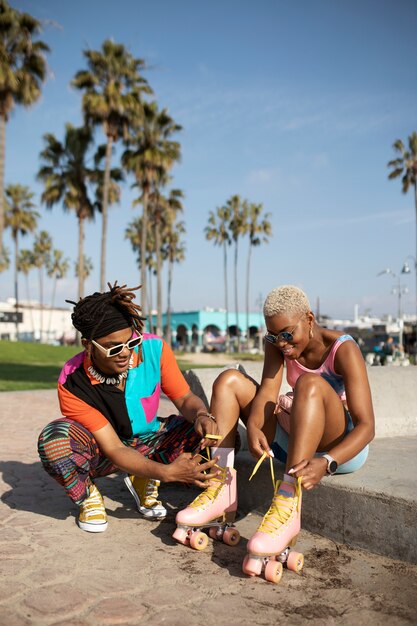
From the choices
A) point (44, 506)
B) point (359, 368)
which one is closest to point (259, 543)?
point (359, 368)

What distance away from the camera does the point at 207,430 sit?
2.90 meters

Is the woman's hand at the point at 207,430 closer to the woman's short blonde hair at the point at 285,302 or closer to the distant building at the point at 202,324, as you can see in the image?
the woman's short blonde hair at the point at 285,302

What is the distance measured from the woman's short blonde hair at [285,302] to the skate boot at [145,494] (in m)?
1.30

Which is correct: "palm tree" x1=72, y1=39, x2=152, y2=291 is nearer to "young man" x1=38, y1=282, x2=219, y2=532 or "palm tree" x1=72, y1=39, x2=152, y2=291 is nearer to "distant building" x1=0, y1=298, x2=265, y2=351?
"young man" x1=38, y1=282, x2=219, y2=532

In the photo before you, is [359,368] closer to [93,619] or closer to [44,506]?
[93,619]

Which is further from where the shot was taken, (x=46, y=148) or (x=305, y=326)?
(x=46, y=148)

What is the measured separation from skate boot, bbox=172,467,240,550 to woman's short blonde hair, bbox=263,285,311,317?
0.85 m

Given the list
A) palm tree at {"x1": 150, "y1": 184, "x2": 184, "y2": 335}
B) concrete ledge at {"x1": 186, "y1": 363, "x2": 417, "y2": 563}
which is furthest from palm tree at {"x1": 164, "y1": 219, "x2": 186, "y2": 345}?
concrete ledge at {"x1": 186, "y1": 363, "x2": 417, "y2": 563}

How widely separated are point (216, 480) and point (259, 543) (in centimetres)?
54

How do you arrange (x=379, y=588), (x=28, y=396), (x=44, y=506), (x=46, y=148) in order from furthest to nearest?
(x=46, y=148), (x=28, y=396), (x=44, y=506), (x=379, y=588)

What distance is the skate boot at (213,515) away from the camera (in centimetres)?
277

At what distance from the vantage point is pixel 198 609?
2176 mm

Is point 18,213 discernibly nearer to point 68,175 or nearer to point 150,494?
point 68,175

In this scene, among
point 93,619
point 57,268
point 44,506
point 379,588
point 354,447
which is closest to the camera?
point 93,619
